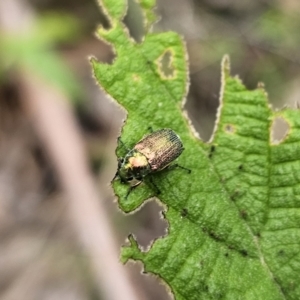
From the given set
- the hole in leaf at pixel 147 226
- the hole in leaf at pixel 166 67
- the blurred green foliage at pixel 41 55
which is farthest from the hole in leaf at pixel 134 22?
the hole in leaf at pixel 166 67

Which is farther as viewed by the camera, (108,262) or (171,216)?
(108,262)

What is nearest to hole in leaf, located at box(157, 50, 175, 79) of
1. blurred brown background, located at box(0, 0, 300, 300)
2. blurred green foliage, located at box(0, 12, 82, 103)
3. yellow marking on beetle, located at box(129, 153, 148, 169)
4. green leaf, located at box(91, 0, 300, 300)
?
green leaf, located at box(91, 0, 300, 300)

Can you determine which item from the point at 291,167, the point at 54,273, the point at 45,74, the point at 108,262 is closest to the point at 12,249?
the point at 54,273

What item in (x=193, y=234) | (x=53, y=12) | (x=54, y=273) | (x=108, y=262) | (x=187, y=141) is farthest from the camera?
(x=53, y=12)

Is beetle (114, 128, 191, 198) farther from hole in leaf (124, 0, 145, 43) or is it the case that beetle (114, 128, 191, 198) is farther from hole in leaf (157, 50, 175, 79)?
hole in leaf (124, 0, 145, 43)

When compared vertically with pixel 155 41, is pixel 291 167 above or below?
below

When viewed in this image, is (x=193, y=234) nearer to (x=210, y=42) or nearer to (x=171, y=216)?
(x=171, y=216)

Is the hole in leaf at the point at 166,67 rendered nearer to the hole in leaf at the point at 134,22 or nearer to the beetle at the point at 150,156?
the beetle at the point at 150,156
